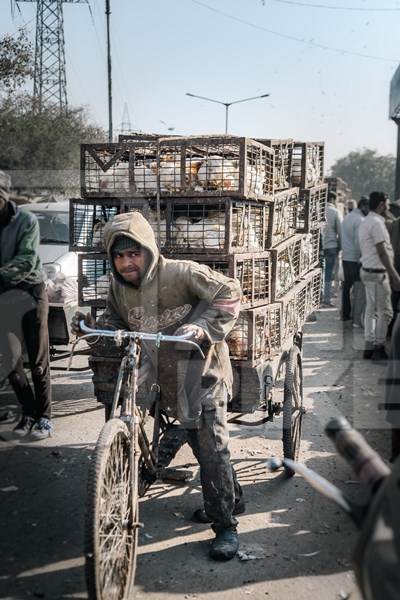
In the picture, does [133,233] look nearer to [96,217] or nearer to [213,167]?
[213,167]

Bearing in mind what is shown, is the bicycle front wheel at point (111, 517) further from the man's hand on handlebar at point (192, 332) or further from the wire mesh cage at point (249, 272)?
the wire mesh cage at point (249, 272)

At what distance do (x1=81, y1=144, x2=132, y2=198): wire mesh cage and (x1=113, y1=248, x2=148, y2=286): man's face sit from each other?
132 cm

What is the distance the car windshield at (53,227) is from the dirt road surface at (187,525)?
2.92 metres

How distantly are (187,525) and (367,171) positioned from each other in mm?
79938

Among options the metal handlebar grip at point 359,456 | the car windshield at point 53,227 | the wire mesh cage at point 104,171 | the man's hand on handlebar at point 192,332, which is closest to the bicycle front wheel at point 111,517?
the man's hand on handlebar at point 192,332

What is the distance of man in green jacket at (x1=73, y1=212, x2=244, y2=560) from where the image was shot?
3.68m

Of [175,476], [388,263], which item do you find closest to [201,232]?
[175,476]

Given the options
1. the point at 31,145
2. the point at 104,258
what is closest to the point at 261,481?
the point at 104,258

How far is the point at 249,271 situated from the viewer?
4801mm

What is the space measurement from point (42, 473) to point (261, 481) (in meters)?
1.62

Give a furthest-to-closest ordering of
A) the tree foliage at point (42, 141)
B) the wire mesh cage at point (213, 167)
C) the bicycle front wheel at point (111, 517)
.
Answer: the tree foliage at point (42, 141) < the wire mesh cage at point (213, 167) < the bicycle front wheel at point (111, 517)

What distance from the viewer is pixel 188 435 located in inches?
156

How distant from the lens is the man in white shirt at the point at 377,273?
828 cm

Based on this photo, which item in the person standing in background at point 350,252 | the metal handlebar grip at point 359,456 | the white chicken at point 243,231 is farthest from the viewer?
the person standing in background at point 350,252
